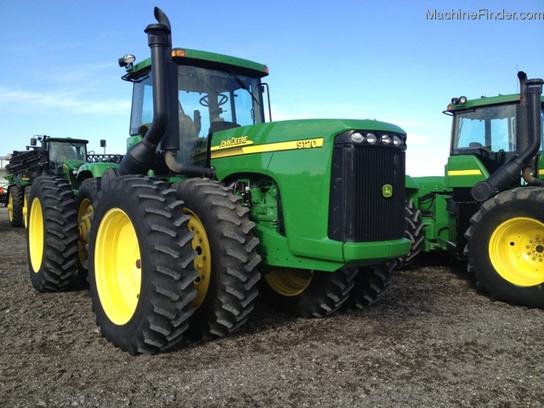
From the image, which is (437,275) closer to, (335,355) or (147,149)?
(335,355)

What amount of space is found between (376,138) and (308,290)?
1.65 m

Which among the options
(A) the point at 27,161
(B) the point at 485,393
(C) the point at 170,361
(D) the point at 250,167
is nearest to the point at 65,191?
(D) the point at 250,167

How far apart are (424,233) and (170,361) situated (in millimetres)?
5241

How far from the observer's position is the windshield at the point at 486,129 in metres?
7.59

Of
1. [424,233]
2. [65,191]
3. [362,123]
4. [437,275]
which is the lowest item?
[437,275]

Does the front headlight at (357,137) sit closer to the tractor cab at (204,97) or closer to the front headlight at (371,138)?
the front headlight at (371,138)

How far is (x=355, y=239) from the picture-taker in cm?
398

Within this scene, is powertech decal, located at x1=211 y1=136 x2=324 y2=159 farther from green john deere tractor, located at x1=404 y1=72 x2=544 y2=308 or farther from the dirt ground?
green john deere tractor, located at x1=404 y1=72 x2=544 y2=308

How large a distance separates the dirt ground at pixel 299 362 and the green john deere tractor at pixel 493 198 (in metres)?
0.58

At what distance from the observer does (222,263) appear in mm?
4133

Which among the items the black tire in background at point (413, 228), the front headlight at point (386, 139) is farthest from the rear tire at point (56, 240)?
the black tire in background at point (413, 228)

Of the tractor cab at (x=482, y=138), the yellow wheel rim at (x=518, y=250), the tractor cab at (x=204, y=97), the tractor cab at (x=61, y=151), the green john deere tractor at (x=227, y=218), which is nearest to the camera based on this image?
the green john deere tractor at (x=227, y=218)

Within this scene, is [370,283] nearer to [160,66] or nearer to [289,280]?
[289,280]

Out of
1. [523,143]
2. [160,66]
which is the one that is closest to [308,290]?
[160,66]
